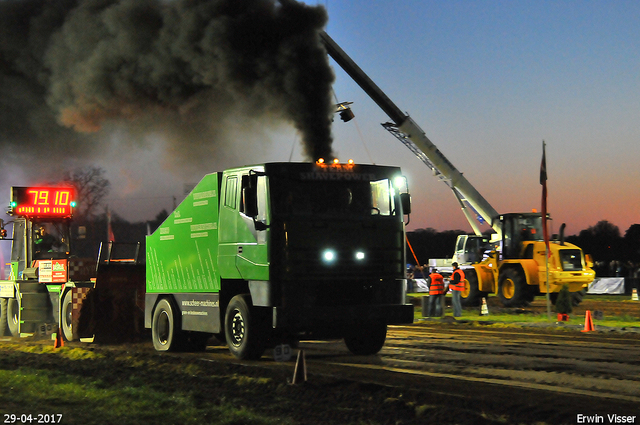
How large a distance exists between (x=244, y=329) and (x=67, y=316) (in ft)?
23.3

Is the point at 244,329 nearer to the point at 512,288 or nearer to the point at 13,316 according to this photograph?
the point at 13,316

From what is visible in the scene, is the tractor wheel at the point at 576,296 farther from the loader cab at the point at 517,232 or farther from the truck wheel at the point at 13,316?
the truck wheel at the point at 13,316

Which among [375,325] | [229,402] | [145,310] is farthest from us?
[145,310]

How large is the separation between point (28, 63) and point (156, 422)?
18121 millimetres

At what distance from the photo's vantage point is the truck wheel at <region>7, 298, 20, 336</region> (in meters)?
19.9

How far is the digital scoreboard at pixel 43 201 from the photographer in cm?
2008

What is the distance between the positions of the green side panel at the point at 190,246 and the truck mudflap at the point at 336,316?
173cm

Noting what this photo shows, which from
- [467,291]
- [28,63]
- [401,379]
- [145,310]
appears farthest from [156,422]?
[467,291]

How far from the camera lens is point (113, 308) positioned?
1706 centimetres

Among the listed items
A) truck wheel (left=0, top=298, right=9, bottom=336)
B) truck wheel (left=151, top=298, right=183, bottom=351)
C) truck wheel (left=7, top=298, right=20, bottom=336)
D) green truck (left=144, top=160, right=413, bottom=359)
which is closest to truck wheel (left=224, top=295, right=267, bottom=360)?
green truck (left=144, top=160, right=413, bottom=359)

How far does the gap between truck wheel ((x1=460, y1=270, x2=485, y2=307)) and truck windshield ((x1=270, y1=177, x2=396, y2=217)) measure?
15748 millimetres

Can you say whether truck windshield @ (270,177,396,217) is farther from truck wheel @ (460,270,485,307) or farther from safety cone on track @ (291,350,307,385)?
truck wheel @ (460,270,485,307)

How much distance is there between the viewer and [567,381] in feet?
32.1

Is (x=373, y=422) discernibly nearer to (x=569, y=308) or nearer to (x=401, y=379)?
(x=401, y=379)
